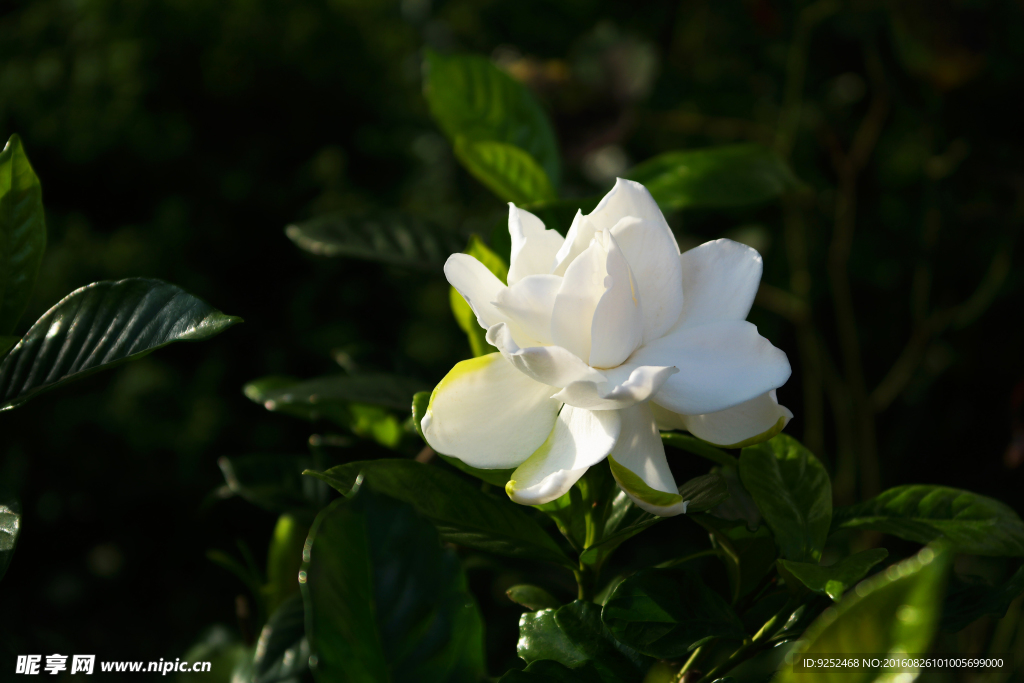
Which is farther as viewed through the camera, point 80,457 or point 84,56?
point 84,56

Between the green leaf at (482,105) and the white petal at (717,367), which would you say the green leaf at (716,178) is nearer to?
the green leaf at (482,105)

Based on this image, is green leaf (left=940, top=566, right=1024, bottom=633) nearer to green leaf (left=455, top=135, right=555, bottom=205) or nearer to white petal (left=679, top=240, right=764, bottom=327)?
white petal (left=679, top=240, right=764, bottom=327)

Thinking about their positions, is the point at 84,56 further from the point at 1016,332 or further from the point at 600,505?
the point at 1016,332

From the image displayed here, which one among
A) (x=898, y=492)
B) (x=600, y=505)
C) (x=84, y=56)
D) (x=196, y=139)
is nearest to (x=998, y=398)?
(x=898, y=492)

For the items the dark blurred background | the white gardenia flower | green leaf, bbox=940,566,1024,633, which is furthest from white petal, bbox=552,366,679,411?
the dark blurred background

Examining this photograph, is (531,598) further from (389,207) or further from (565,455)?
(389,207)

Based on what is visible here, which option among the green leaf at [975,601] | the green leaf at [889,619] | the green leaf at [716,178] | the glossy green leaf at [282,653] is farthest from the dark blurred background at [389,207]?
the green leaf at [889,619]
